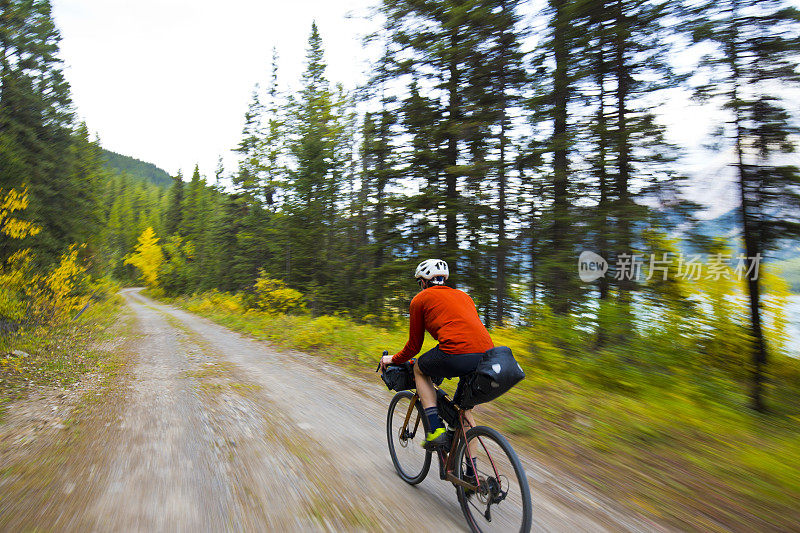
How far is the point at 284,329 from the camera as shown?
14602mm

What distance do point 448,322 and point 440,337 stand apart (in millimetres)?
141

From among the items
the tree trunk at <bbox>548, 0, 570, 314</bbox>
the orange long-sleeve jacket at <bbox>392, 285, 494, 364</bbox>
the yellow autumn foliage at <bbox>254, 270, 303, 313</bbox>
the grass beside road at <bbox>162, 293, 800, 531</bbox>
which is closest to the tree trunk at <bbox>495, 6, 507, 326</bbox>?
the tree trunk at <bbox>548, 0, 570, 314</bbox>

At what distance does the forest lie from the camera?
612 centimetres

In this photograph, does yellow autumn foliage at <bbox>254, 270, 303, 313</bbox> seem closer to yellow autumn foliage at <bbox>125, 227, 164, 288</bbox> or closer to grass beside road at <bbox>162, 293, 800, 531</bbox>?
grass beside road at <bbox>162, 293, 800, 531</bbox>

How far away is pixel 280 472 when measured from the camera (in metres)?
3.89

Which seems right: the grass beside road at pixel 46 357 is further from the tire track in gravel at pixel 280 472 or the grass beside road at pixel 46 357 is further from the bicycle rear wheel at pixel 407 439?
the bicycle rear wheel at pixel 407 439

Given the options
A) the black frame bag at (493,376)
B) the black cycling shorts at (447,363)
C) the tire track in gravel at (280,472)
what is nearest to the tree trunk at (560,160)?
the tire track in gravel at (280,472)

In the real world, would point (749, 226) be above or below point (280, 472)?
above

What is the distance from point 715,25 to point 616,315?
210 inches

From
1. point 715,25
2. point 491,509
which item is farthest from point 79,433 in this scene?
point 715,25

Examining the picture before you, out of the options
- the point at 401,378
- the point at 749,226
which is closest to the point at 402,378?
the point at 401,378

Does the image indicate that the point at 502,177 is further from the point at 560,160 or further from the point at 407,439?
the point at 407,439

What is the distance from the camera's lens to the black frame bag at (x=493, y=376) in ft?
8.92

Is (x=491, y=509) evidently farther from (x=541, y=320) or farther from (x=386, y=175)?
(x=386, y=175)
